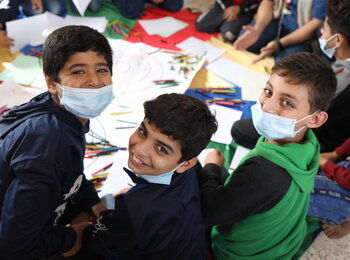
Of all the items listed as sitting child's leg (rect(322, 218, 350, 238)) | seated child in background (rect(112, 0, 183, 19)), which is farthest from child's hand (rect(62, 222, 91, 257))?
seated child in background (rect(112, 0, 183, 19))

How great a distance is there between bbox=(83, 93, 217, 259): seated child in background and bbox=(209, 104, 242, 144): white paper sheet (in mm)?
613

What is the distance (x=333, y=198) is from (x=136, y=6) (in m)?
1.88

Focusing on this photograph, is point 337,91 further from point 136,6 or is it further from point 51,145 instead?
point 136,6

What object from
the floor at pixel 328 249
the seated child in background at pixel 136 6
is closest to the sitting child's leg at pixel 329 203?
the floor at pixel 328 249

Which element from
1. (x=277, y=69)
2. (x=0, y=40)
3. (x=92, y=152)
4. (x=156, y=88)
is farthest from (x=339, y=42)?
(x=0, y=40)

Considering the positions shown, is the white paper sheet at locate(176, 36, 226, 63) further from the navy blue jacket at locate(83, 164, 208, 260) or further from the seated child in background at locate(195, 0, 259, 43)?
the navy blue jacket at locate(83, 164, 208, 260)

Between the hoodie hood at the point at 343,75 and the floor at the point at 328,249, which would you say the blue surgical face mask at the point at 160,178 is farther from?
the hoodie hood at the point at 343,75

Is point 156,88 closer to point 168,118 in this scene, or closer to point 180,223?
point 168,118

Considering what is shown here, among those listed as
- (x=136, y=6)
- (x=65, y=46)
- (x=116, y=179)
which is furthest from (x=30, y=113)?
(x=136, y=6)

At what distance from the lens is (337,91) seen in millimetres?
1358

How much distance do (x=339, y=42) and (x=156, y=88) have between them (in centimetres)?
95

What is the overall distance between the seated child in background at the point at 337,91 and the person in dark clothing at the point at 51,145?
778 millimetres

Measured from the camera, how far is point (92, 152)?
53.1 inches

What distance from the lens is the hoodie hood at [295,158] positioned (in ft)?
2.84
